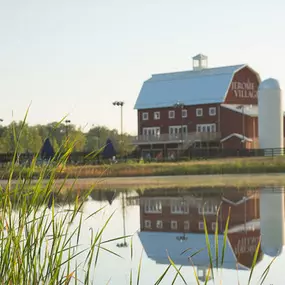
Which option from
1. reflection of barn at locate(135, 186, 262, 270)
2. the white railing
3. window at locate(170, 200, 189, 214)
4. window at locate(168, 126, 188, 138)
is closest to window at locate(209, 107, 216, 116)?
the white railing

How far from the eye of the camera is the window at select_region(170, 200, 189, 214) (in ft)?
54.2

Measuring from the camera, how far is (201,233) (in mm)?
12102

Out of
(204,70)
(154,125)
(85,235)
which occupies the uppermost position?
(204,70)

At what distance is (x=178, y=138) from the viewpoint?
60188 mm

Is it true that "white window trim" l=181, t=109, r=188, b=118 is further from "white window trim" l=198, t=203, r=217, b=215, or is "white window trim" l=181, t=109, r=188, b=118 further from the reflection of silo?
"white window trim" l=198, t=203, r=217, b=215

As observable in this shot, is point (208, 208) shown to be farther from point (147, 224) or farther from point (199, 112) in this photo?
point (199, 112)

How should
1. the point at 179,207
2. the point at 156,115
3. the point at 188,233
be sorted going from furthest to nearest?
the point at 156,115
the point at 179,207
the point at 188,233

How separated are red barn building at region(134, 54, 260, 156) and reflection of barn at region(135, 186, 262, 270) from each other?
3698 cm

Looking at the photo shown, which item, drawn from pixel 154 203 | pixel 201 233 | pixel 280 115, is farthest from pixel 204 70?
pixel 201 233

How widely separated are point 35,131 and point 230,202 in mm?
83839

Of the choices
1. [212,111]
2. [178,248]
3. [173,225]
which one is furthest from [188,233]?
[212,111]

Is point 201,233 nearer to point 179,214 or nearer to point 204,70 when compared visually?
point 179,214

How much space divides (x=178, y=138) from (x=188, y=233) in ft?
158

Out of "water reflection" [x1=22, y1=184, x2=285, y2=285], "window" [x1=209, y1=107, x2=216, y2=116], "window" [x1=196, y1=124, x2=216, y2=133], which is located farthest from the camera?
"window" [x1=196, y1=124, x2=216, y2=133]
